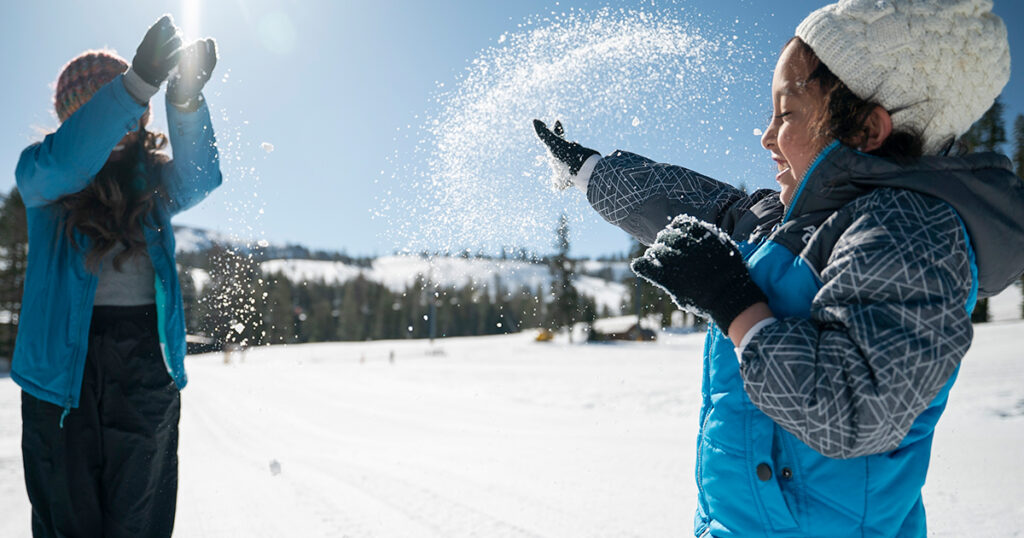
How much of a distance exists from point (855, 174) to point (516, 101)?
1851 mm

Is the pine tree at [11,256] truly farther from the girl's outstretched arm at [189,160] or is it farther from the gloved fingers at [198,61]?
the gloved fingers at [198,61]

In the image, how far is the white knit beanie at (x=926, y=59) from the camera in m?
1.09

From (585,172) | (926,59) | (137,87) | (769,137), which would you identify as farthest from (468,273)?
(926,59)

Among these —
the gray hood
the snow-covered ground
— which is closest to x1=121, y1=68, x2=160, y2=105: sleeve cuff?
the gray hood

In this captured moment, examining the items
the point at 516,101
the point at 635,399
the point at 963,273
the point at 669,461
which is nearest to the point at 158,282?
the point at 516,101

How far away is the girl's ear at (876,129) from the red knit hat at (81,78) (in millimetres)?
2502

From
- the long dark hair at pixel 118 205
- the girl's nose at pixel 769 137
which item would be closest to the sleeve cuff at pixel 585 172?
the girl's nose at pixel 769 137

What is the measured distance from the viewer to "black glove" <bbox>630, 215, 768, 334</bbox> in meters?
1.05

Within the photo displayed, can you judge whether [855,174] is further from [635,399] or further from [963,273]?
[635,399]

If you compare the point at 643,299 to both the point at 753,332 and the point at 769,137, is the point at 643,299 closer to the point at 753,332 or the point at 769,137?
the point at 769,137

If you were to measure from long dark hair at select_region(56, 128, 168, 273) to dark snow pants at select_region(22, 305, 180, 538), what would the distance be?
0.24 m

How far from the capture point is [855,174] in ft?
3.51

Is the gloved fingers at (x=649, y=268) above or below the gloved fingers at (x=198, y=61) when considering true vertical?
below

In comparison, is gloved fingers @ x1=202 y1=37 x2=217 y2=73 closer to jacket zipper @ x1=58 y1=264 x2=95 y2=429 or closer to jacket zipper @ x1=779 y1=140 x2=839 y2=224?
jacket zipper @ x1=58 y1=264 x2=95 y2=429
